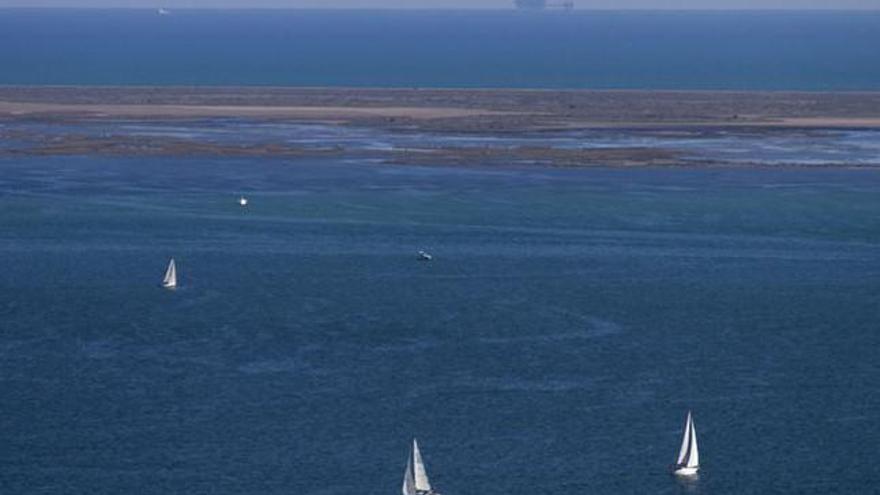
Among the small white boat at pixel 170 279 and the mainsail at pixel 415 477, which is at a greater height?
the small white boat at pixel 170 279

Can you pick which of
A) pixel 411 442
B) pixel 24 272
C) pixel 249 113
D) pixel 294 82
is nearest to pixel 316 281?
pixel 24 272

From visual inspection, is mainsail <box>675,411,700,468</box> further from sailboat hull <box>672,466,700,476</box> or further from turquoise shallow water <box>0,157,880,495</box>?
turquoise shallow water <box>0,157,880,495</box>

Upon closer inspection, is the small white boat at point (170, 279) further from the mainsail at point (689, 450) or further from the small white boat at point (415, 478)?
the mainsail at point (689, 450)

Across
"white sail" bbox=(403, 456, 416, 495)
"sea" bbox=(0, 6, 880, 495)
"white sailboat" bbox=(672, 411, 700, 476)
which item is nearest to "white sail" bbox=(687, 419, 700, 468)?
"white sailboat" bbox=(672, 411, 700, 476)

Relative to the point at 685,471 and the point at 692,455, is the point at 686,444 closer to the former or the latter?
the point at 692,455

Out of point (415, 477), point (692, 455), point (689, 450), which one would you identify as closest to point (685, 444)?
point (689, 450)

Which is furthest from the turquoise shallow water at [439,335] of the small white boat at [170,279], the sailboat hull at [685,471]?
the small white boat at [170,279]
